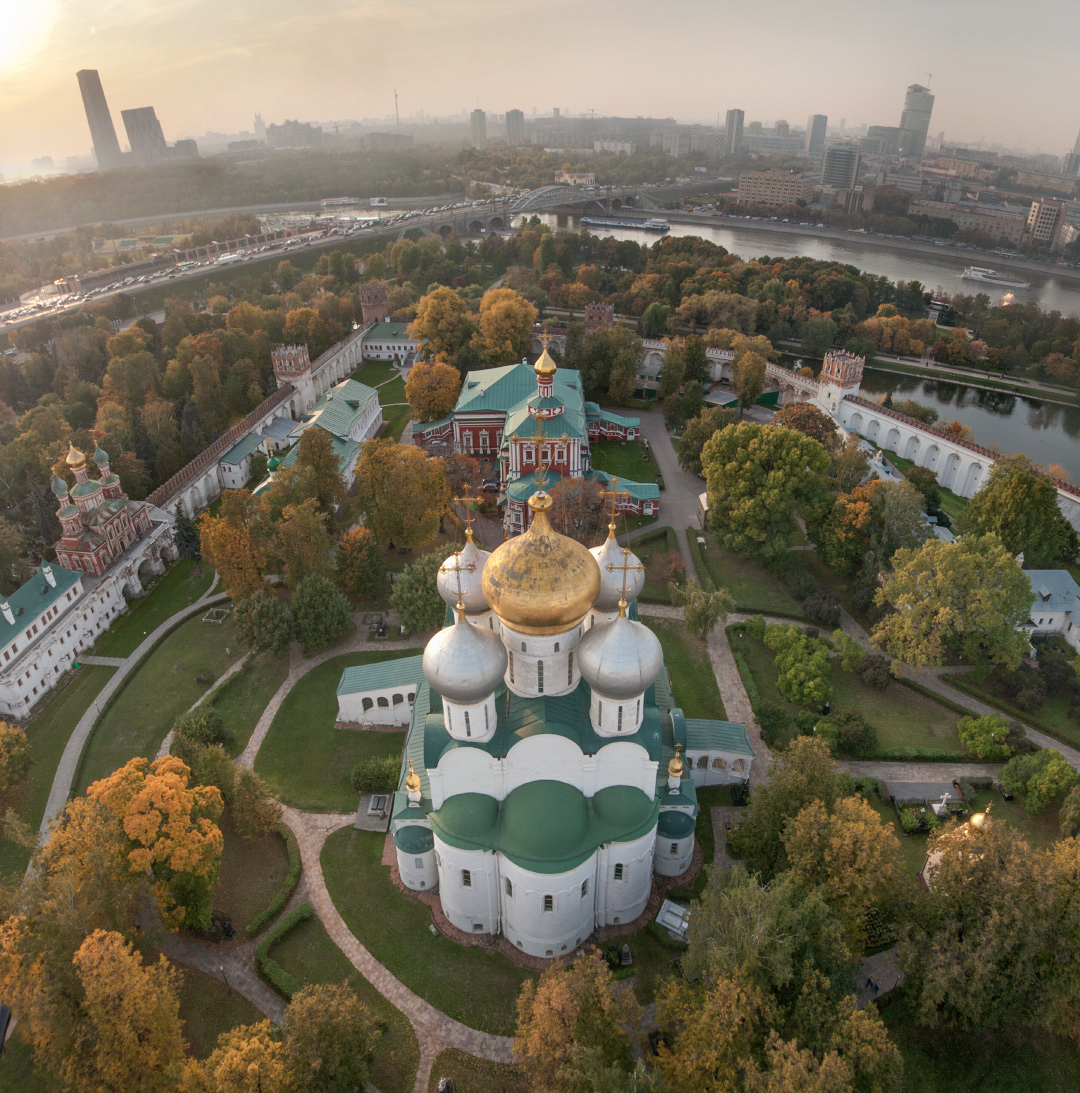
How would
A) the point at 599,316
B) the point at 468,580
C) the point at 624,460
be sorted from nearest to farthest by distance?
the point at 468,580 → the point at 624,460 → the point at 599,316

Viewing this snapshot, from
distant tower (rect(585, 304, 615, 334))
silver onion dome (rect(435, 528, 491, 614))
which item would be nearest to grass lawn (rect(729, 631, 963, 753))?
silver onion dome (rect(435, 528, 491, 614))

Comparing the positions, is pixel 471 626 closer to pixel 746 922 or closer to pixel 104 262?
pixel 746 922

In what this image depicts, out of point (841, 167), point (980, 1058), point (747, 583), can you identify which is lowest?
point (980, 1058)

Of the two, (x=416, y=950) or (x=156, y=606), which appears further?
(x=156, y=606)

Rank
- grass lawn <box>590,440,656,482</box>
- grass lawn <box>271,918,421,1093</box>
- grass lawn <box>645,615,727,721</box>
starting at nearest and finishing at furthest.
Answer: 1. grass lawn <box>271,918,421,1093</box>
2. grass lawn <box>645,615,727,721</box>
3. grass lawn <box>590,440,656,482</box>

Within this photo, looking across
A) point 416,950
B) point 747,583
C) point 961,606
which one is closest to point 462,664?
point 416,950

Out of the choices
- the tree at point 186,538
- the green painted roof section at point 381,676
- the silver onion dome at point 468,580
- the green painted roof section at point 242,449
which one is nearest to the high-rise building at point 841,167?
the green painted roof section at point 242,449

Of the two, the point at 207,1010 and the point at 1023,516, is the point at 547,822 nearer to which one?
the point at 207,1010

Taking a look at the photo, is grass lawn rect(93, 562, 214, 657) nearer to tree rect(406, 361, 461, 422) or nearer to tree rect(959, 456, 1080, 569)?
tree rect(406, 361, 461, 422)
